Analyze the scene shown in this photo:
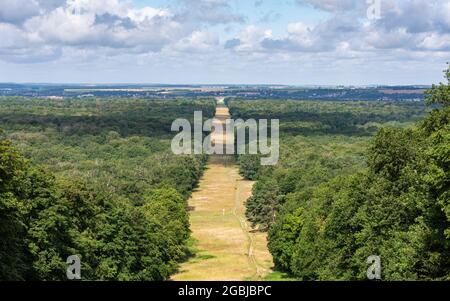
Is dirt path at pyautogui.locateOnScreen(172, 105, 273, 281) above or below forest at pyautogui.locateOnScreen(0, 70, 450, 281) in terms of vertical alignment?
below

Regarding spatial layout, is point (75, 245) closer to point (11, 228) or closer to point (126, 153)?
point (11, 228)

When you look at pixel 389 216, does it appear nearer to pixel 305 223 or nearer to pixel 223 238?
pixel 305 223

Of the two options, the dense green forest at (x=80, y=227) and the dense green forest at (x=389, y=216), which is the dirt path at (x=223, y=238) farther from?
the dense green forest at (x=389, y=216)

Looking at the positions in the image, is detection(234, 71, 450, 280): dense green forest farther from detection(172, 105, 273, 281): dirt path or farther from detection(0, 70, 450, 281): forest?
detection(172, 105, 273, 281): dirt path

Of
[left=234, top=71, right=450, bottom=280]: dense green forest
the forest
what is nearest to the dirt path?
the forest

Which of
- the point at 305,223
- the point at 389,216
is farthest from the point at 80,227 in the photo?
the point at 389,216

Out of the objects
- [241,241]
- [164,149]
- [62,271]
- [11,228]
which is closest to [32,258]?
[62,271]
